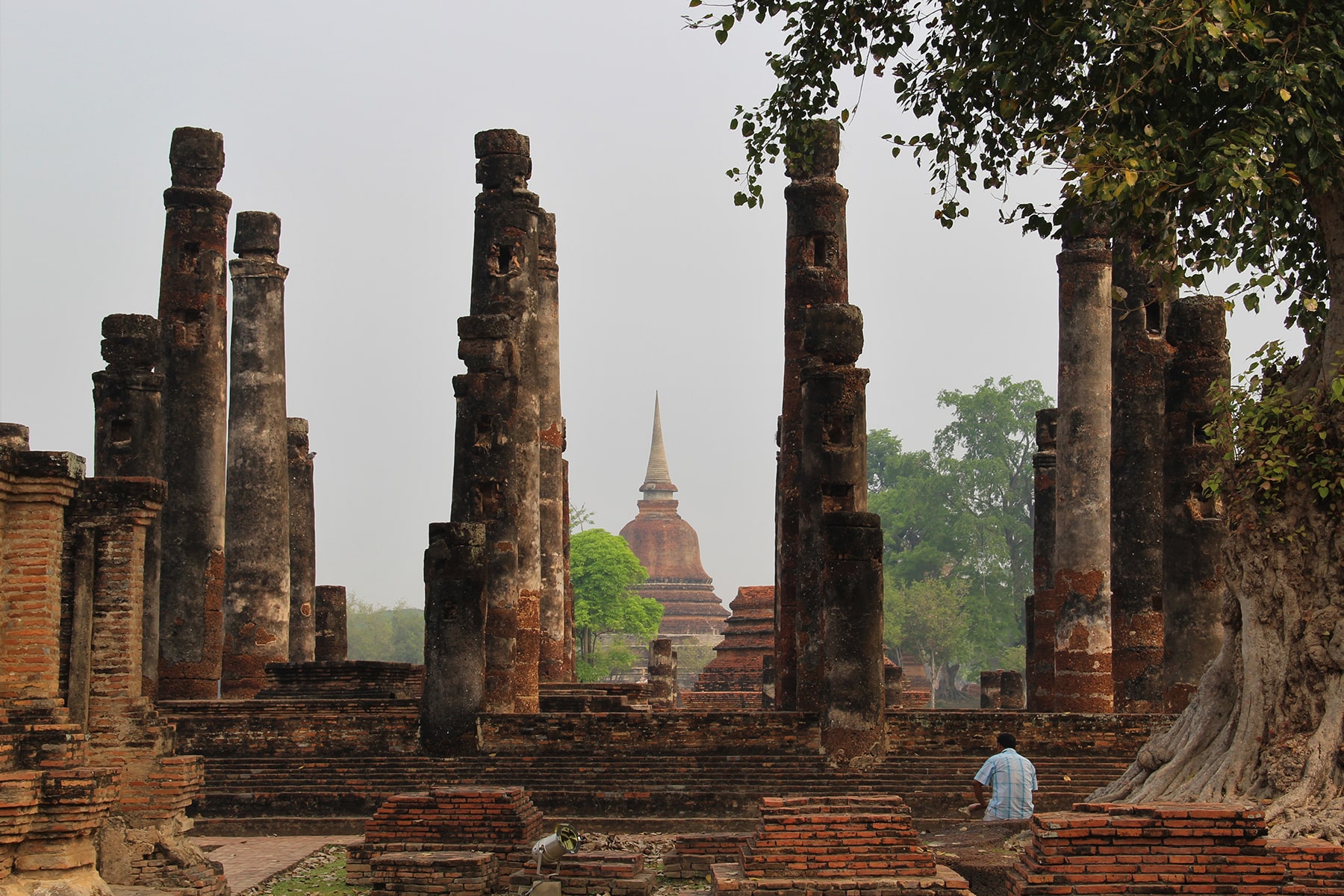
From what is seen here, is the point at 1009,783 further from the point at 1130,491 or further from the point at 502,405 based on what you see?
the point at 502,405

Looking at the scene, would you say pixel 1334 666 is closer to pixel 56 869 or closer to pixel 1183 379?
pixel 1183 379

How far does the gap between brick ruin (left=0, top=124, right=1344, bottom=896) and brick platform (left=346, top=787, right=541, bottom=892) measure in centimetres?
3

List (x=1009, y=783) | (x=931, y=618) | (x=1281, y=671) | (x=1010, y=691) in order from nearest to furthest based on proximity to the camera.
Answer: (x=1281, y=671), (x=1009, y=783), (x=1010, y=691), (x=931, y=618)

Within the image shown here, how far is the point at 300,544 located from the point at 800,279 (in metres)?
Result: 8.70

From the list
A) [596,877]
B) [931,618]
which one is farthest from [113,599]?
[931,618]

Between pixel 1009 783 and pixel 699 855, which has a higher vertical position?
pixel 1009 783

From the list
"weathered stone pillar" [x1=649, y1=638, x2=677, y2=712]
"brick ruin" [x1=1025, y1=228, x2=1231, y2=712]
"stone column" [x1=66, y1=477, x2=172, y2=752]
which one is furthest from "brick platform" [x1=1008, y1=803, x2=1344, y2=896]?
"weathered stone pillar" [x1=649, y1=638, x2=677, y2=712]

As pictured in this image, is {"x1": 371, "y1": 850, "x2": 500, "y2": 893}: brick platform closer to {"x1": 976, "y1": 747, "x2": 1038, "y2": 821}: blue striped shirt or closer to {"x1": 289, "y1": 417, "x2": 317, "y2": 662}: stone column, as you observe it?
{"x1": 976, "y1": 747, "x2": 1038, "y2": 821}: blue striped shirt

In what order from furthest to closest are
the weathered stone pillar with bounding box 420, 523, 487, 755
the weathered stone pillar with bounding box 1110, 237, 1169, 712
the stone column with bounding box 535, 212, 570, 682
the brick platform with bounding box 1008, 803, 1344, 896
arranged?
the stone column with bounding box 535, 212, 570, 682
the weathered stone pillar with bounding box 1110, 237, 1169, 712
the weathered stone pillar with bounding box 420, 523, 487, 755
the brick platform with bounding box 1008, 803, 1344, 896

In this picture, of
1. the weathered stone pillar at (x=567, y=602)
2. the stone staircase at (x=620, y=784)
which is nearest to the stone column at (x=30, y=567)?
the stone staircase at (x=620, y=784)

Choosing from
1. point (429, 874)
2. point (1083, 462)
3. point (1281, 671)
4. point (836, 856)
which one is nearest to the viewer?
point (836, 856)

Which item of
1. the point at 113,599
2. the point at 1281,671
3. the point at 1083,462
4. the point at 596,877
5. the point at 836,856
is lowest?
the point at 596,877

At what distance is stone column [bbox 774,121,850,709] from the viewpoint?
17.4 m

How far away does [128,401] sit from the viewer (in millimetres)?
18641
